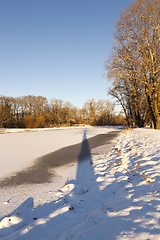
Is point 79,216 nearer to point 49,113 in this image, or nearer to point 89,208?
point 89,208

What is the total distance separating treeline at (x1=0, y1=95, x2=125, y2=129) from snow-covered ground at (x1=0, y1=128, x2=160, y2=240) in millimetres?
38076

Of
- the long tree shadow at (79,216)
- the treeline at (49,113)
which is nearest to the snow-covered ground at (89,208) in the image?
the long tree shadow at (79,216)

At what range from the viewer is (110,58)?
1383cm

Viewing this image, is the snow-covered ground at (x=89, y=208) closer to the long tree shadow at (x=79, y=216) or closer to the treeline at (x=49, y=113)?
the long tree shadow at (x=79, y=216)

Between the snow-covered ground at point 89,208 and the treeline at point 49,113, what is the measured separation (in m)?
38.1

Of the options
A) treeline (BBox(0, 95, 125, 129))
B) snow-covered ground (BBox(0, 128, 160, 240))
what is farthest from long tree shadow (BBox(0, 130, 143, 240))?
treeline (BBox(0, 95, 125, 129))

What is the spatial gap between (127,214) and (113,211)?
0.89 ft

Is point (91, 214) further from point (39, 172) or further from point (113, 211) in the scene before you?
point (39, 172)

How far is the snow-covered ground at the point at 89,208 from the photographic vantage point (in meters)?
1.98

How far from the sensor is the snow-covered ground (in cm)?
198

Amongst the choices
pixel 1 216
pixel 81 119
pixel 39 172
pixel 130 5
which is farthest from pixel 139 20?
pixel 81 119

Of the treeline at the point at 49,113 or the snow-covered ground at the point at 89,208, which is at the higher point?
the treeline at the point at 49,113

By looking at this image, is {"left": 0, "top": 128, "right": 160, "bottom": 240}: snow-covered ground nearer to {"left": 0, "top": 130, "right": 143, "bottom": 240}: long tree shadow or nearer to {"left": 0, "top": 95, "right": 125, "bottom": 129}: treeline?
{"left": 0, "top": 130, "right": 143, "bottom": 240}: long tree shadow

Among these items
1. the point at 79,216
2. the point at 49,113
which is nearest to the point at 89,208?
the point at 79,216
